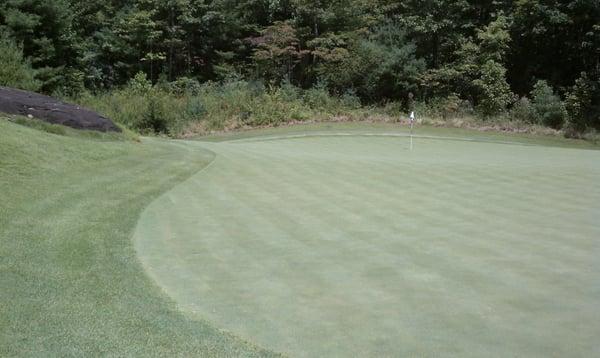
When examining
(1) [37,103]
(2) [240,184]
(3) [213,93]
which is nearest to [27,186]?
(2) [240,184]

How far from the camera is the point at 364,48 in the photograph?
37.0 metres

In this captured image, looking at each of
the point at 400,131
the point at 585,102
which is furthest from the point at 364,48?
the point at 585,102

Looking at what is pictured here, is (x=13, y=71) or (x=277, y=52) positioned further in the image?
(x=277, y=52)

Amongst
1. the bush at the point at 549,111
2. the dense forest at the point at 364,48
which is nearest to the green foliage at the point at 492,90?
the dense forest at the point at 364,48

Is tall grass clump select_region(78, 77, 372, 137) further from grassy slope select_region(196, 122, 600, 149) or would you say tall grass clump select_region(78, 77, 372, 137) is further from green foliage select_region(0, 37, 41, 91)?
green foliage select_region(0, 37, 41, 91)

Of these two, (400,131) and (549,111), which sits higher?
(549,111)

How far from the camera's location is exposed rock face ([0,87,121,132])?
1430cm

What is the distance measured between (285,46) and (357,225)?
3294cm

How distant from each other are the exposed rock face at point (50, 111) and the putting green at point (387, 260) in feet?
14.4

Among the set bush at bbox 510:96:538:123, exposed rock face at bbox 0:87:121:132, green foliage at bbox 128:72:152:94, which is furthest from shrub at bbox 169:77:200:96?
exposed rock face at bbox 0:87:121:132

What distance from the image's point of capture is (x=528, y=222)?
856cm

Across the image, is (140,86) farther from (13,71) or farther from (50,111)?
(50,111)

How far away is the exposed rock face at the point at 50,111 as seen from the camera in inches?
563

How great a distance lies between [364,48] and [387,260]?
31.8 metres
